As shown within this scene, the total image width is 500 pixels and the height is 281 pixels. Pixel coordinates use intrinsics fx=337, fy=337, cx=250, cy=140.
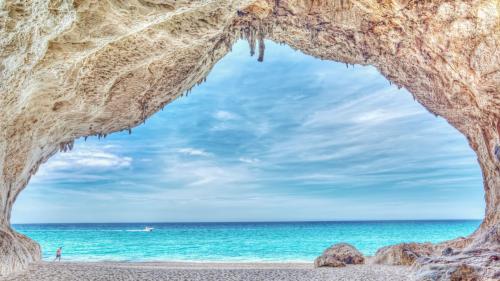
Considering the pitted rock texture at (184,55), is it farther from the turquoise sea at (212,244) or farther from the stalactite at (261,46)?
the turquoise sea at (212,244)

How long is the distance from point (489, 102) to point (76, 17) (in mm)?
11889

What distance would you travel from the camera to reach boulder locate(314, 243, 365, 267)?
14.9 m

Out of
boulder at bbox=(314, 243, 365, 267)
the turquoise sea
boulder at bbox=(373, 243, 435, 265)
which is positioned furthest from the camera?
the turquoise sea

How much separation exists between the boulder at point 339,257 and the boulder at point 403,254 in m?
0.87

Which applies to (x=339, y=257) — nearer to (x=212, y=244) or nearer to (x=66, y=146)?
(x=66, y=146)

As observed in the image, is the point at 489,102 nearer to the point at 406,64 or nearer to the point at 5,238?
the point at 406,64

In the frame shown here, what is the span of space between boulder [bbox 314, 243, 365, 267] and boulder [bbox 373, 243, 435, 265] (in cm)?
87

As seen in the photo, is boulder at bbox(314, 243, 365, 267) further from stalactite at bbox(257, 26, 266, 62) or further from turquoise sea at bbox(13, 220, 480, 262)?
turquoise sea at bbox(13, 220, 480, 262)

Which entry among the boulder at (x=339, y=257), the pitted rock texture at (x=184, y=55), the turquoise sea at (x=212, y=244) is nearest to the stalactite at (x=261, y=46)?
the pitted rock texture at (x=184, y=55)

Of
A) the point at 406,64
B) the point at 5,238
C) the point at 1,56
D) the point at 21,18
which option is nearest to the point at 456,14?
the point at 406,64

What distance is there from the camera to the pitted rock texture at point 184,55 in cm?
699

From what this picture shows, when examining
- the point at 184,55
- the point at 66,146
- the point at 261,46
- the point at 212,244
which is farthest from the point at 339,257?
the point at 212,244

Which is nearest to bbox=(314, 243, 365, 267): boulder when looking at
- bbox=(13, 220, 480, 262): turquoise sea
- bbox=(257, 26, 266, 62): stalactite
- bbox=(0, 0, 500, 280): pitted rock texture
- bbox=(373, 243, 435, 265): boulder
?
bbox=(373, 243, 435, 265): boulder

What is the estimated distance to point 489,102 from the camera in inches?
424
